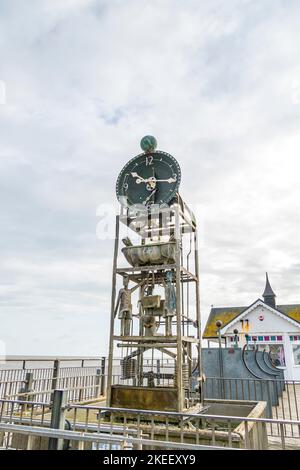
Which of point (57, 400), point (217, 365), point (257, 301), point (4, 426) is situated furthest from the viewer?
point (257, 301)

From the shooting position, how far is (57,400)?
5102 millimetres

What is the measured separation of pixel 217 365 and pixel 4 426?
11293 millimetres

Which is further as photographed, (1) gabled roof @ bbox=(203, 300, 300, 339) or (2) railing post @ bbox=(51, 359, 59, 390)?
(1) gabled roof @ bbox=(203, 300, 300, 339)

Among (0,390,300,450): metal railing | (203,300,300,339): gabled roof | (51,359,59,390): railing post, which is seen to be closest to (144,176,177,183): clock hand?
(0,390,300,450): metal railing

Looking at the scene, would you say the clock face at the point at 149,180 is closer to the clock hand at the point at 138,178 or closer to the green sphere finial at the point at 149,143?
the clock hand at the point at 138,178

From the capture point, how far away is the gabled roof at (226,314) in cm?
2762

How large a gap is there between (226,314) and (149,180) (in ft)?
81.1

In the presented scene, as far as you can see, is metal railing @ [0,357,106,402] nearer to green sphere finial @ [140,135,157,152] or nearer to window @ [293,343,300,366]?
green sphere finial @ [140,135,157,152]

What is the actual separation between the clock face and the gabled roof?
19953mm

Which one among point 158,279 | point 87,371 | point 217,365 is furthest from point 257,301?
point 158,279

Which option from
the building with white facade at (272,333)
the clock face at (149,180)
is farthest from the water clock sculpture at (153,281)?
the building with white facade at (272,333)

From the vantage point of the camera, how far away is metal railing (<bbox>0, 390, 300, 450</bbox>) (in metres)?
4.36
